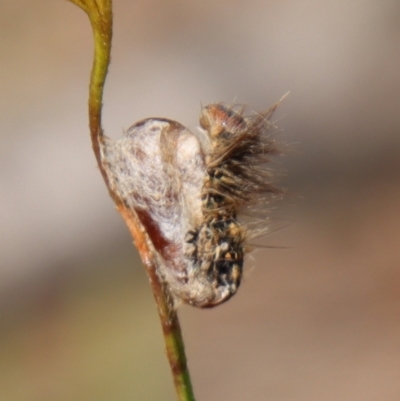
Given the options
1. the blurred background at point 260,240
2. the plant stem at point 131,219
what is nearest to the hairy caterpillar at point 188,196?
the plant stem at point 131,219

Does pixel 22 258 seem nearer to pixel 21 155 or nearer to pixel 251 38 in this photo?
pixel 21 155

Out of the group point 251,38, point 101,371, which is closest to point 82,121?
point 251,38

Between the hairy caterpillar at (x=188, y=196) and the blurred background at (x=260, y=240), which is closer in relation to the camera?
the hairy caterpillar at (x=188, y=196)

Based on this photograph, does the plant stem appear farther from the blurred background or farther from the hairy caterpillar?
the blurred background

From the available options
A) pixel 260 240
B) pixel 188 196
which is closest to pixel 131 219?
pixel 188 196

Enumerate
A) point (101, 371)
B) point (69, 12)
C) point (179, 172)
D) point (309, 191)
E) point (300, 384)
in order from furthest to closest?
point (69, 12)
point (309, 191)
point (101, 371)
point (300, 384)
point (179, 172)

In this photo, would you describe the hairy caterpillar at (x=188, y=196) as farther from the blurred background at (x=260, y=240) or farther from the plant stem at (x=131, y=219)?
the blurred background at (x=260, y=240)
